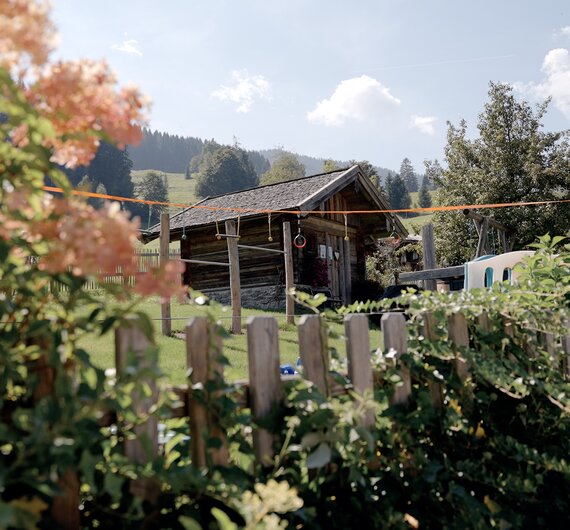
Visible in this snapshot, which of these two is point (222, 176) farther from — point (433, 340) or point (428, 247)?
point (433, 340)

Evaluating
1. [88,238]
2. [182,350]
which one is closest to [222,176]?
[182,350]

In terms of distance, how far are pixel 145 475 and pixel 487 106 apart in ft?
91.2

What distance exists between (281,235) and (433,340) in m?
12.9

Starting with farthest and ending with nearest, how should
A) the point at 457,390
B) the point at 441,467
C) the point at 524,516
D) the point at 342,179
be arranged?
the point at 342,179, the point at 457,390, the point at 524,516, the point at 441,467

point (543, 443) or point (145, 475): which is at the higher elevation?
point (145, 475)

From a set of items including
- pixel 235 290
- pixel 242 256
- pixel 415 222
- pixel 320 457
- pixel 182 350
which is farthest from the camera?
pixel 415 222

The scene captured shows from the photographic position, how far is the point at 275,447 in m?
1.86

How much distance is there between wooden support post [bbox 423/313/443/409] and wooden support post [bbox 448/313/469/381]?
0.30 ft

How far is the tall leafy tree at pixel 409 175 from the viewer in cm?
14000

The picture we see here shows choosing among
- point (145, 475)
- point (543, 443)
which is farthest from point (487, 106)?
point (145, 475)

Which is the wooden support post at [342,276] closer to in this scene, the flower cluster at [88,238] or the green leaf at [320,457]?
the green leaf at [320,457]

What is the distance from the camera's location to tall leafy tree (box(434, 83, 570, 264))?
23062 mm

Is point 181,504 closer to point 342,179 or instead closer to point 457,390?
point 457,390

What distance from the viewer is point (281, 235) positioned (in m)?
15.4
